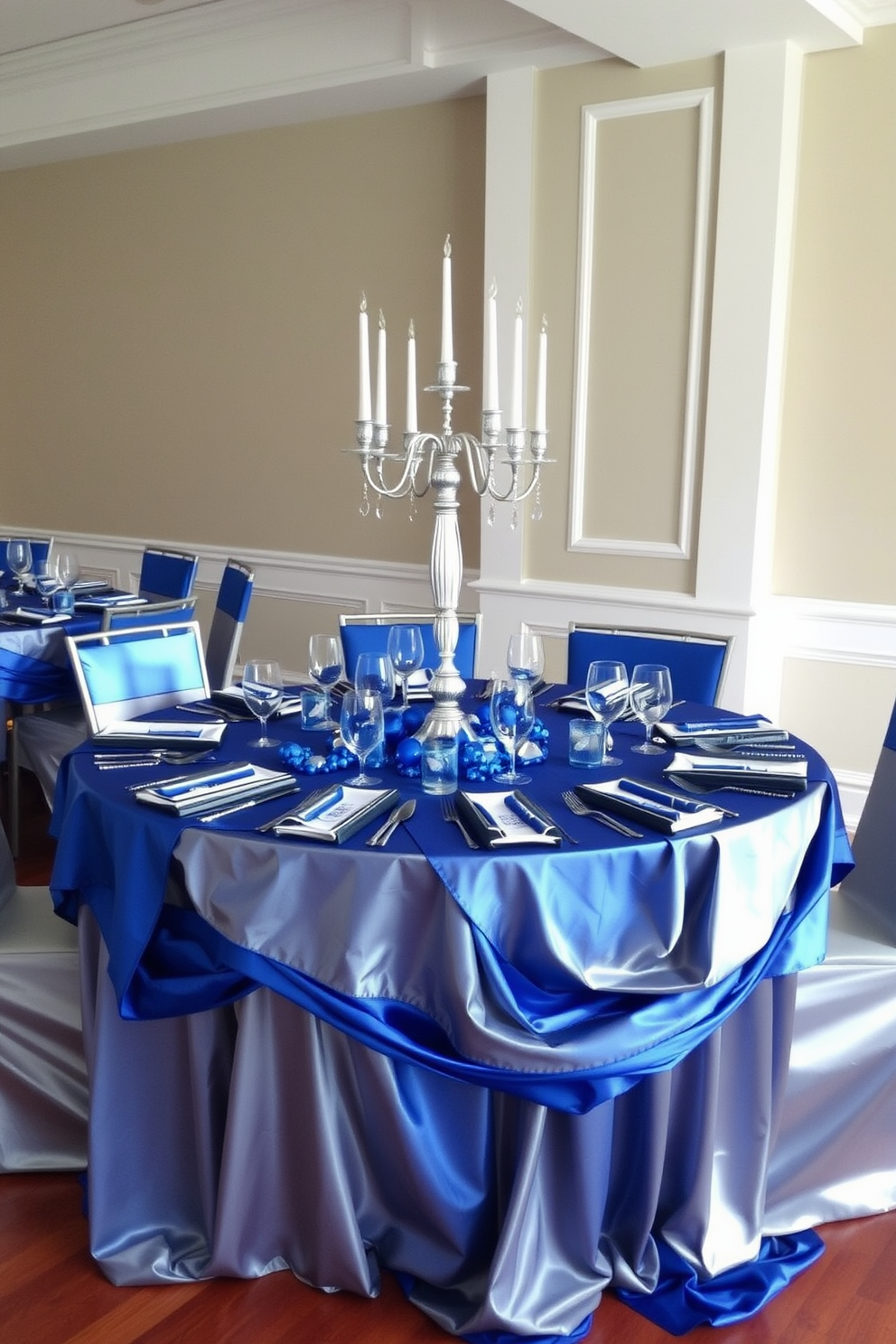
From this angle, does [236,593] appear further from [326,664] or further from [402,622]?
[326,664]

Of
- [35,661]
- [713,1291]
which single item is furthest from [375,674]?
[35,661]

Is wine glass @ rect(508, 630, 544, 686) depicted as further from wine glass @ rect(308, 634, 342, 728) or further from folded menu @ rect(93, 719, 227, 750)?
folded menu @ rect(93, 719, 227, 750)

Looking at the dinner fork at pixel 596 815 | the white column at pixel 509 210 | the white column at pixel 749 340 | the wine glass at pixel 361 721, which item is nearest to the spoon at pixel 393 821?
the wine glass at pixel 361 721

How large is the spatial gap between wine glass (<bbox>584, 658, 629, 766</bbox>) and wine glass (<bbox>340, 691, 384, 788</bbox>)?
0.47 m

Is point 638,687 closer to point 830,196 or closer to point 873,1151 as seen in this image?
point 873,1151

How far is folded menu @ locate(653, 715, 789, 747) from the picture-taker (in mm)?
2553

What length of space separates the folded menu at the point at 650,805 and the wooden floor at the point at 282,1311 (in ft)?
2.93

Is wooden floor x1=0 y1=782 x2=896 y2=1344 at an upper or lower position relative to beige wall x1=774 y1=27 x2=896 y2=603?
lower

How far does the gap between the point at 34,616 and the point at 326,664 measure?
1.87 meters

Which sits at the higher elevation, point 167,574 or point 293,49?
point 293,49

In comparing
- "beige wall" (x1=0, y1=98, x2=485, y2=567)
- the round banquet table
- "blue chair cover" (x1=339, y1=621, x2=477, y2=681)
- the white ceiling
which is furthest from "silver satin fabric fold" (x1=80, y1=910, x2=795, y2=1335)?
"beige wall" (x1=0, y1=98, x2=485, y2=567)

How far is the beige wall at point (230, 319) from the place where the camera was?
215 inches

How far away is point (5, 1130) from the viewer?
2451 mm

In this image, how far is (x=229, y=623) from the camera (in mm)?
4387
